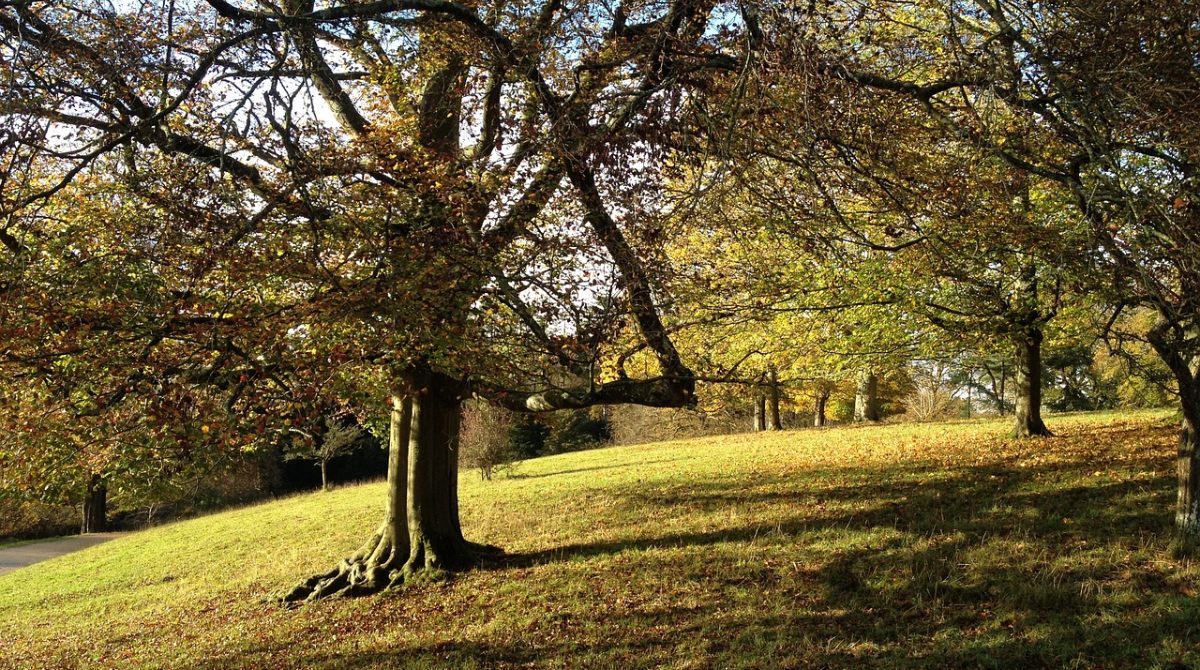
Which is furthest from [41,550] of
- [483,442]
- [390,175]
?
[390,175]

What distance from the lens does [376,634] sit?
8.03 meters

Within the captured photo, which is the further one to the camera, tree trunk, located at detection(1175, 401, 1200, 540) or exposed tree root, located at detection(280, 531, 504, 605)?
exposed tree root, located at detection(280, 531, 504, 605)

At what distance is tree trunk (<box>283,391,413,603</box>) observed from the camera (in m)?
10.1

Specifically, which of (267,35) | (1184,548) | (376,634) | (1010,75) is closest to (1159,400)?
(1184,548)

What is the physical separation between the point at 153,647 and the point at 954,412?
152 feet

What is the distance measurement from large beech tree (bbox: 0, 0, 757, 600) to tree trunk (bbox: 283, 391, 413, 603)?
1983mm

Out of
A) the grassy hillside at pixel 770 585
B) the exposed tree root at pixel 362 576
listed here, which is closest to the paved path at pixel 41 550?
the grassy hillside at pixel 770 585

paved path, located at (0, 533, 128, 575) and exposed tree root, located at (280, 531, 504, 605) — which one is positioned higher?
exposed tree root, located at (280, 531, 504, 605)

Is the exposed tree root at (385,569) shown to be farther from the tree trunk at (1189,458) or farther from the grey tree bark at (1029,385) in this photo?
the grey tree bark at (1029,385)

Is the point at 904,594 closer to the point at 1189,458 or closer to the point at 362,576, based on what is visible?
the point at 1189,458

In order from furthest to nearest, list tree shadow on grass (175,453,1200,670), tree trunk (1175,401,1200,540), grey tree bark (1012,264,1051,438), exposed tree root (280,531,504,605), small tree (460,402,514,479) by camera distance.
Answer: small tree (460,402,514,479) < grey tree bark (1012,264,1051,438) < exposed tree root (280,531,504,605) < tree trunk (1175,401,1200,540) < tree shadow on grass (175,453,1200,670)

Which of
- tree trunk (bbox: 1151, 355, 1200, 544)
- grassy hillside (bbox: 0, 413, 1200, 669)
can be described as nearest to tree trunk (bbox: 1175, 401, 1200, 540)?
tree trunk (bbox: 1151, 355, 1200, 544)

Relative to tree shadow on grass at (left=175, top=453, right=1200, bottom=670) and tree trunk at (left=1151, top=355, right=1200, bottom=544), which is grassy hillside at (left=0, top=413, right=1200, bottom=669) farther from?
tree trunk at (left=1151, top=355, right=1200, bottom=544)

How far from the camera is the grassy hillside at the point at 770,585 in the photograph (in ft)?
20.2
